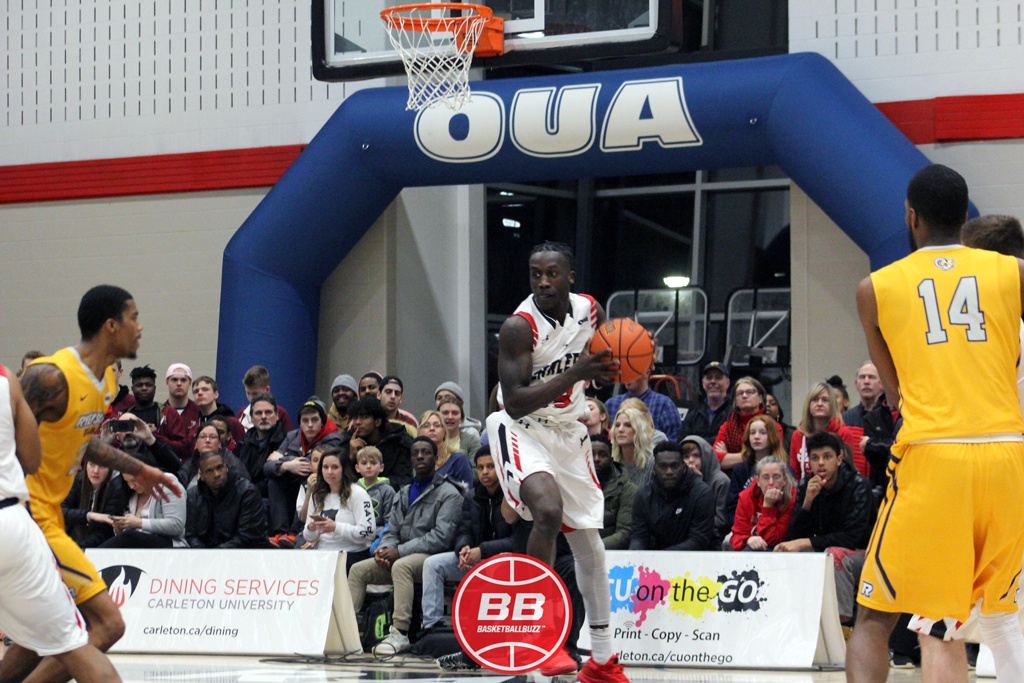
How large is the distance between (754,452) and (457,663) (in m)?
2.59

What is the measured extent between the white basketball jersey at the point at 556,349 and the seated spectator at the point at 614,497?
233 cm

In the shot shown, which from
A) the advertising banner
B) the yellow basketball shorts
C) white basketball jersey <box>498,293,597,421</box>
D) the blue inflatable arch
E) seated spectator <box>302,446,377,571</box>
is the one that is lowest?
the advertising banner

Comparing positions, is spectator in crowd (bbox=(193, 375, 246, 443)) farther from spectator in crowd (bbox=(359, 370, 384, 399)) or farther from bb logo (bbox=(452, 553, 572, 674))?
bb logo (bbox=(452, 553, 572, 674))

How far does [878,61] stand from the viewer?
11.7 m

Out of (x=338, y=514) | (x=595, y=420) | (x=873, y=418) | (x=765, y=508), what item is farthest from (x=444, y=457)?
(x=873, y=418)

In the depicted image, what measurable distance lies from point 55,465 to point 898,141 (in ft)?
25.0

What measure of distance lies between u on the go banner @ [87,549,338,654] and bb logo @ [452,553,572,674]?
2.47 m

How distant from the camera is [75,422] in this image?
5.24 meters

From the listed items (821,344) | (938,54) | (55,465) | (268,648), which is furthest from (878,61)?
(55,465)

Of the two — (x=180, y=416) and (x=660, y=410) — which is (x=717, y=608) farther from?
(x=180, y=416)

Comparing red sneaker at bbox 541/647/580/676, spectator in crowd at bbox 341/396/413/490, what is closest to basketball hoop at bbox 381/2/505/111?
spectator in crowd at bbox 341/396/413/490

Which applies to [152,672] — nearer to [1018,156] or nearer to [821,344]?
[821,344]

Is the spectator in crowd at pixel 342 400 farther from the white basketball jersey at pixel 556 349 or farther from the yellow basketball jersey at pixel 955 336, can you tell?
the yellow basketball jersey at pixel 955 336

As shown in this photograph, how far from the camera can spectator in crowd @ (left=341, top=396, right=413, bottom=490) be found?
10039 mm
